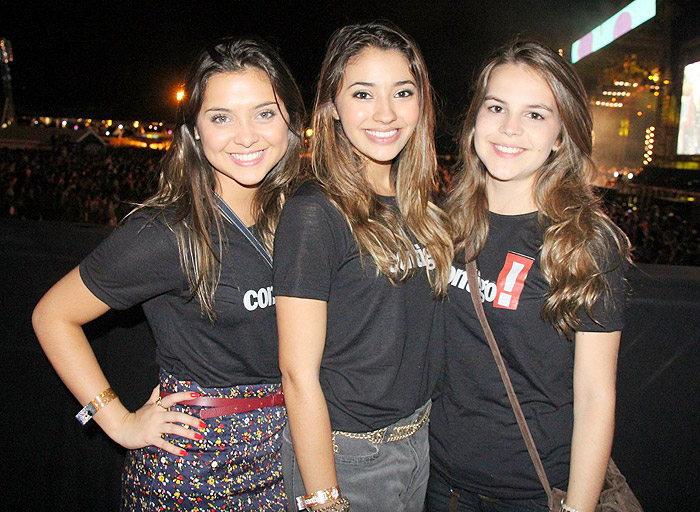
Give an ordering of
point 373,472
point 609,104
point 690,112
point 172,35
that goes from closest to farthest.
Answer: point 373,472 < point 690,112 < point 172,35 < point 609,104

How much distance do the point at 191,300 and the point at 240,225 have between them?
305mm

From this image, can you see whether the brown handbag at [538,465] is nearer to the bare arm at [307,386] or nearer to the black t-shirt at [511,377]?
the black t-shirt at [511,377]

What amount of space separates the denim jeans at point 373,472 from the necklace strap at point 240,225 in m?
0.59

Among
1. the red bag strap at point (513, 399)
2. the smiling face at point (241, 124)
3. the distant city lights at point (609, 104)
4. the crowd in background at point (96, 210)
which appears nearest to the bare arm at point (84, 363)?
the smiling face at point (241, 124)

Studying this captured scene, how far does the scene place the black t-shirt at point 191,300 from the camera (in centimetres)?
163

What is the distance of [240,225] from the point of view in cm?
179

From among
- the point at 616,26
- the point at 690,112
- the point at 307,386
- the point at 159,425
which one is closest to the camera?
the point at 307,386

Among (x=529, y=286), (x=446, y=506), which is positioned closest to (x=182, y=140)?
(x=529, y=286)

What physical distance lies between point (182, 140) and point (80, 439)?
1.54m

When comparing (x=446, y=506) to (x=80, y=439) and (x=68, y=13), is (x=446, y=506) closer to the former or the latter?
(x=80, y=439)

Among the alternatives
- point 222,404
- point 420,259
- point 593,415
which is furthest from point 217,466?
point 593,415

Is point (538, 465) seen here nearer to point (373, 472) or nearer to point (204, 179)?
point (373, 472)

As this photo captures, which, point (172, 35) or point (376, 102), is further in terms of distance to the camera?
point (172, 35)

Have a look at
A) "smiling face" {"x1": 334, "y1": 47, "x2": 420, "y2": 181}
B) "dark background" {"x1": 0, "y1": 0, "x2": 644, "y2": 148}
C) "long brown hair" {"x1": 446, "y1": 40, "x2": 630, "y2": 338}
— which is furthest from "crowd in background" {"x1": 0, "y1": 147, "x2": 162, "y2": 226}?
"long brown hair" {"x1": 446, "y1": 40, "x2": 630, "y2": 338}
